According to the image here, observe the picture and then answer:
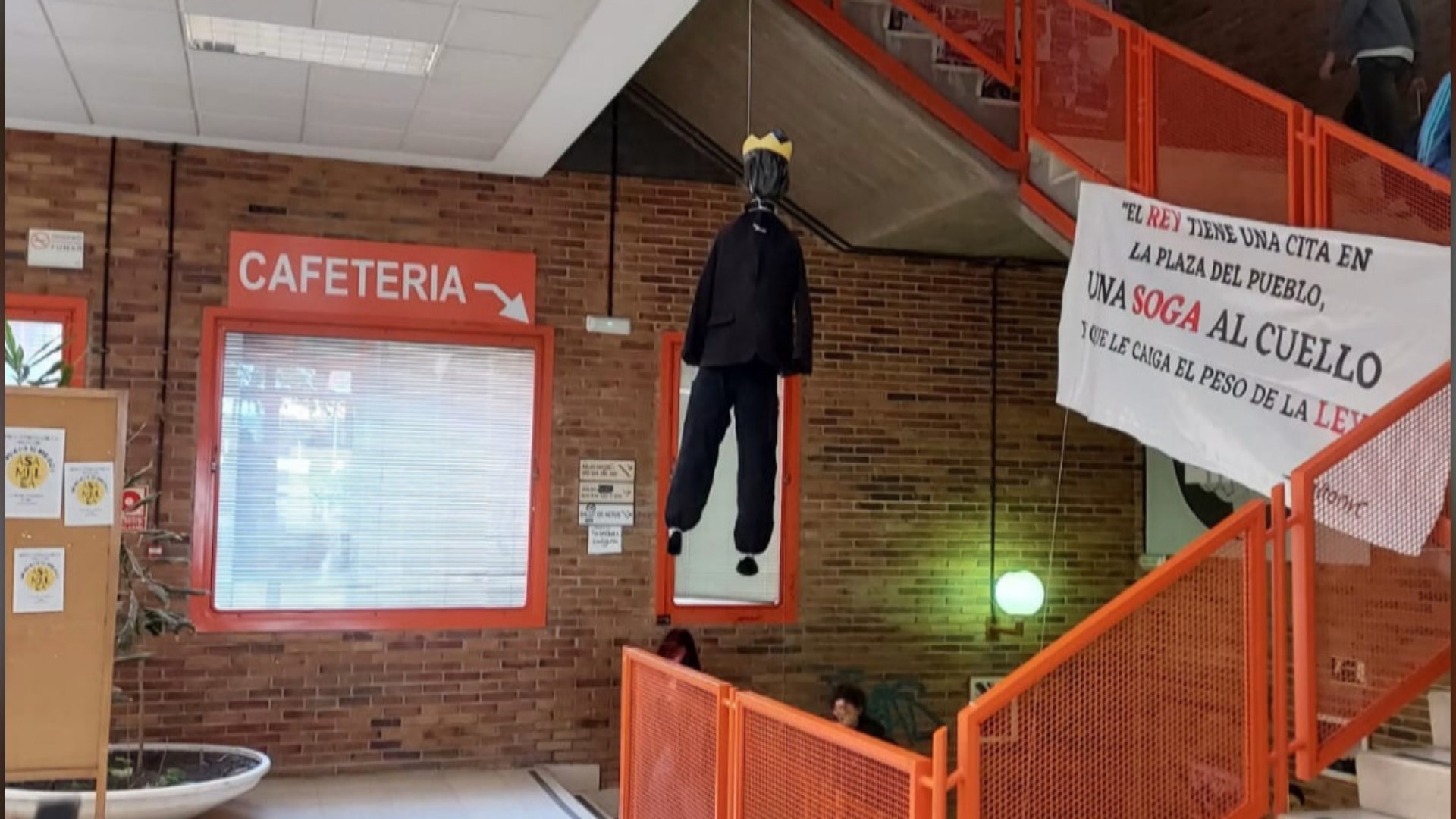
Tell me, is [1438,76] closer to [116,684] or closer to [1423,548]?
[1423,548]

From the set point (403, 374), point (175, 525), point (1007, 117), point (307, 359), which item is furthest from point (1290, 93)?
point (175, 525)

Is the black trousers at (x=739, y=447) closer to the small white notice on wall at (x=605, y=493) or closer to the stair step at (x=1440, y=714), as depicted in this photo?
the stair step at (x=1440, y=714)

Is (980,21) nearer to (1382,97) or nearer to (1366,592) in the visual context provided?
(1382,97)

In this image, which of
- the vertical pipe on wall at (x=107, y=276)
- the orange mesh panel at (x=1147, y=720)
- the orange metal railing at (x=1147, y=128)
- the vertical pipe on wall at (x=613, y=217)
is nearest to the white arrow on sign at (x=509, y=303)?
the vertical pipe on wall at (x=613, y=217)

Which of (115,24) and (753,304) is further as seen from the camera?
(115,24)

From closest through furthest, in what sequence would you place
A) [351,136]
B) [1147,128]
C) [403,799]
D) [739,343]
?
[739,343] < [1147,128] < [403,799] < [351,136]

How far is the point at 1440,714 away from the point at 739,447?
2475mm

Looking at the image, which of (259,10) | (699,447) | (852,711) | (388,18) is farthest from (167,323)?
(852,711)

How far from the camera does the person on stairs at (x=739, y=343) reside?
14.6 feet

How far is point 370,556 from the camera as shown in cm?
680

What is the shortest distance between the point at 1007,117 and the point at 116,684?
211 inches

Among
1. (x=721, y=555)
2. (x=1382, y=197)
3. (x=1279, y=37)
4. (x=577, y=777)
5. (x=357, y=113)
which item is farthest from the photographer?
(x=721, y=555)

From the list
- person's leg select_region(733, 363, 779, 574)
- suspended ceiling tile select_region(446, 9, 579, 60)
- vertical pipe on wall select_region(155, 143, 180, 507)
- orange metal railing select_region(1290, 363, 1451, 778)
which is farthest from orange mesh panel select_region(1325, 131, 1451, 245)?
vertical pipe on wall select_region(155, 143, 180, 507)

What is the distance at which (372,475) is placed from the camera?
683 cm
